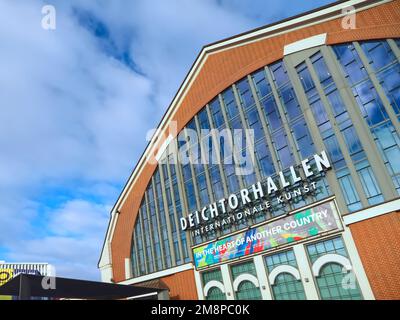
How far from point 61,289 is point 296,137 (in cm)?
2136

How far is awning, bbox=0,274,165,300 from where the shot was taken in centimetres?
1839

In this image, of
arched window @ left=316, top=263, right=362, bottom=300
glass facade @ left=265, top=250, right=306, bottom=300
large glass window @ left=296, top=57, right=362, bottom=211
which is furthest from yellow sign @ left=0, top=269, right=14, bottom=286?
large glass window @ left=296, top=57, right=362, bottom=211

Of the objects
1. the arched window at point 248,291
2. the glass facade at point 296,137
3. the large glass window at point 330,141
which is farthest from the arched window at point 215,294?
the large glass window at point 330,141

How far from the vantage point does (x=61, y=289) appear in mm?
21656

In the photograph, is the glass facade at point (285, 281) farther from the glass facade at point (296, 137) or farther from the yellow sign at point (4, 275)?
the yellow sign at point (4, 275)

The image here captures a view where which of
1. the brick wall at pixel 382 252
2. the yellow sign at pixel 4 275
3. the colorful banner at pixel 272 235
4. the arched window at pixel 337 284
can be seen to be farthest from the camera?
the yellow sign at pixel 4 275

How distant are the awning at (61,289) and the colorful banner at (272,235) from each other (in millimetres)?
7853

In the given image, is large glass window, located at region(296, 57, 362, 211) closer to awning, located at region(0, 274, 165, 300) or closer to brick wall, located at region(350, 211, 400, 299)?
brick wall, located at region(350, 211, 400, 299)

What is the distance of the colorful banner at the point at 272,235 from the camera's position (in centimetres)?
2084

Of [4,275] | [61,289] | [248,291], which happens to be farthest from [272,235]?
[4,275]

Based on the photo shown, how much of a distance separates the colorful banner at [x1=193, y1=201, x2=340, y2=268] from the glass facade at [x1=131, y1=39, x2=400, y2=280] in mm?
907

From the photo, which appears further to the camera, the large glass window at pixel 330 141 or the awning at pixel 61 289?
the large glass window at pixel 330 141

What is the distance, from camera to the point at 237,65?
98.3ft

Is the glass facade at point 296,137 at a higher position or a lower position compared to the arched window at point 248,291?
higher
